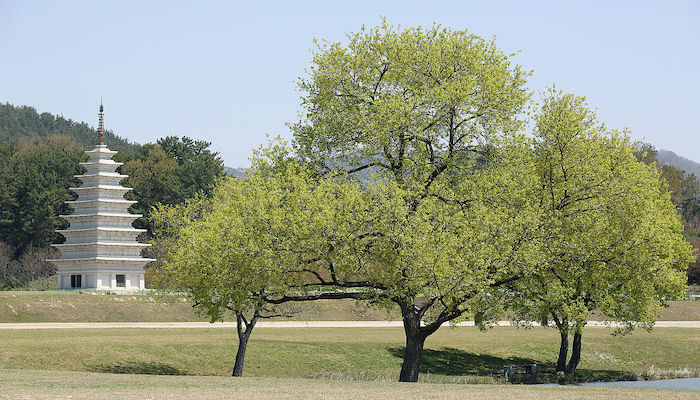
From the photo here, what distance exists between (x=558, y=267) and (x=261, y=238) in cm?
1246

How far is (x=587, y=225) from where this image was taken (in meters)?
36.2

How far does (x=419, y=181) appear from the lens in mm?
35531

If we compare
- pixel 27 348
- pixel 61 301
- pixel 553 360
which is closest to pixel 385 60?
pixel 27 348

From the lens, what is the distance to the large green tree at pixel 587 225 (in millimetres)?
36156

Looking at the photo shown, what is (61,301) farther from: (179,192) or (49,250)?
(179,192)

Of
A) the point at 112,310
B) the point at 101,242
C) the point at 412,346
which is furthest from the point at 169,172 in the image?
the point at 412,346

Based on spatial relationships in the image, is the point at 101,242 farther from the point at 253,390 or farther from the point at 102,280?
the point at 253,390

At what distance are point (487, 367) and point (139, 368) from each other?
18.9 metres

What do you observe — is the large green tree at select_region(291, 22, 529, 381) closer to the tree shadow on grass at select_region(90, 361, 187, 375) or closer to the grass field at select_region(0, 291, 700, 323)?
the tree shadow on grass at select_region(90, 361, 187, 375)

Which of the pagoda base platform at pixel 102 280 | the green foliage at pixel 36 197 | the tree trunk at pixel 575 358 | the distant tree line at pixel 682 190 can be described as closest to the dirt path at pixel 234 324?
the tree trunk at pixel 575 358

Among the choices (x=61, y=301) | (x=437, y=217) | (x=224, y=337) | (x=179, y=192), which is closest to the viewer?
(x=437, y=217)

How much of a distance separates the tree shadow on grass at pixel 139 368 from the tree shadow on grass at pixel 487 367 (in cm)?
1285

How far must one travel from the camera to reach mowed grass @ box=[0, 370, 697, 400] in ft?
80.7

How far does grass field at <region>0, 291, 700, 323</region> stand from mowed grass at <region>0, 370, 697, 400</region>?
132 ft
